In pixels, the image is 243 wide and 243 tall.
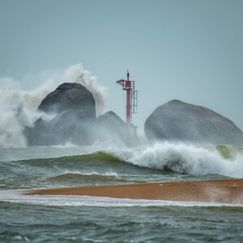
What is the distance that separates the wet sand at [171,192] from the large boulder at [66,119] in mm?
77494

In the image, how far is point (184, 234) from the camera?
6699 millimetres

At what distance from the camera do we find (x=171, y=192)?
10773 mm

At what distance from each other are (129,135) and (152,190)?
63465 mm

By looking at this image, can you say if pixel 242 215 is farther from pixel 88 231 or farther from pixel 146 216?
pixel 88 231

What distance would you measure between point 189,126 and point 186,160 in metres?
82.4

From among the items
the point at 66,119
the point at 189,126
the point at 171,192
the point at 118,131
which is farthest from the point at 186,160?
the point at 66,119

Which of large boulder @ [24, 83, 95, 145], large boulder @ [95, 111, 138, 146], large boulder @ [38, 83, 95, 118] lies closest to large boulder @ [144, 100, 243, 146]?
large boulder @ [95, 111, 138, 146]

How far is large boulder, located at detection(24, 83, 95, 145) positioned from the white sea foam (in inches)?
2551

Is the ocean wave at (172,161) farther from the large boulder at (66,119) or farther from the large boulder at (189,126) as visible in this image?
the large boulder at (189,126)

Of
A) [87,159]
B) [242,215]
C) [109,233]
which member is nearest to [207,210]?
[242,215]

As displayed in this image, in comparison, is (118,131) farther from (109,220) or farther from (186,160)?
(109,220)

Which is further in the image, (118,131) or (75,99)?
(75,99)

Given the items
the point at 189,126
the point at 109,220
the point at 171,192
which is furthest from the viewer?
the point at 189,126

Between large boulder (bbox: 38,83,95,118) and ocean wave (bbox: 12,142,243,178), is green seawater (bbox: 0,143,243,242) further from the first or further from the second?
large boulder (bbox: 38,83,95,118)
